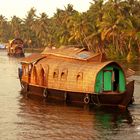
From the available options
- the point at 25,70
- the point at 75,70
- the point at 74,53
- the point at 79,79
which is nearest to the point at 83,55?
the point at 74,53

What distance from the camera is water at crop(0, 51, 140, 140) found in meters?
17.9

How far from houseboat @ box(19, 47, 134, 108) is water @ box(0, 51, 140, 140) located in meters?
0.66

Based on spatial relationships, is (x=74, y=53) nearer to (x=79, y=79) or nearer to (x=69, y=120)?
(x=79, y=79)

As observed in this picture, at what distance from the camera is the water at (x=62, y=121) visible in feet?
58.7

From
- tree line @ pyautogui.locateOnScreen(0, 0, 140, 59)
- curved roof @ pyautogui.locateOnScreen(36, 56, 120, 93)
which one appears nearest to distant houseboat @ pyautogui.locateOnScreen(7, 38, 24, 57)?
tree line @ pyautogui.locateOnScreen(0, 0, 140, 59)

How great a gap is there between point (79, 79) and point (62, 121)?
13.4 ft

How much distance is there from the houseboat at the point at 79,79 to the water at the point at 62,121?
660mm

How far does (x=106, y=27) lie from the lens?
55500mm

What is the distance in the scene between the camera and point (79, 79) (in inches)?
937

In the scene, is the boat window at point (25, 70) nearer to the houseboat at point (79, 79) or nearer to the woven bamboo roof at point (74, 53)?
the houseboat at point (79, 79)

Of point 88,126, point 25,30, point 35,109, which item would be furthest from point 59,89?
point 25,30

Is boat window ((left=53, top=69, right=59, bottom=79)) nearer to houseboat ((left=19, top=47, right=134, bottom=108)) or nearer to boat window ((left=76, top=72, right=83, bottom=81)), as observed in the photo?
houseboat ((left=19, top=47, right=134, bottom=108))

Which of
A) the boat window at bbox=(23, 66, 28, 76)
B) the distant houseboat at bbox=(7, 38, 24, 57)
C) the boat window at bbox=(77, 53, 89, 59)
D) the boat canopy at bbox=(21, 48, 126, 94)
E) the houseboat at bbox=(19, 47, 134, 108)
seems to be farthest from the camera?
the distant houseboat at bbox=(7, 38, 24, 57)

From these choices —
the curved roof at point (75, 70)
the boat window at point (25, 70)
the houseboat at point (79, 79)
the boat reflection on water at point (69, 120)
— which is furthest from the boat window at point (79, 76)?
the boat window at point (25, 70)
